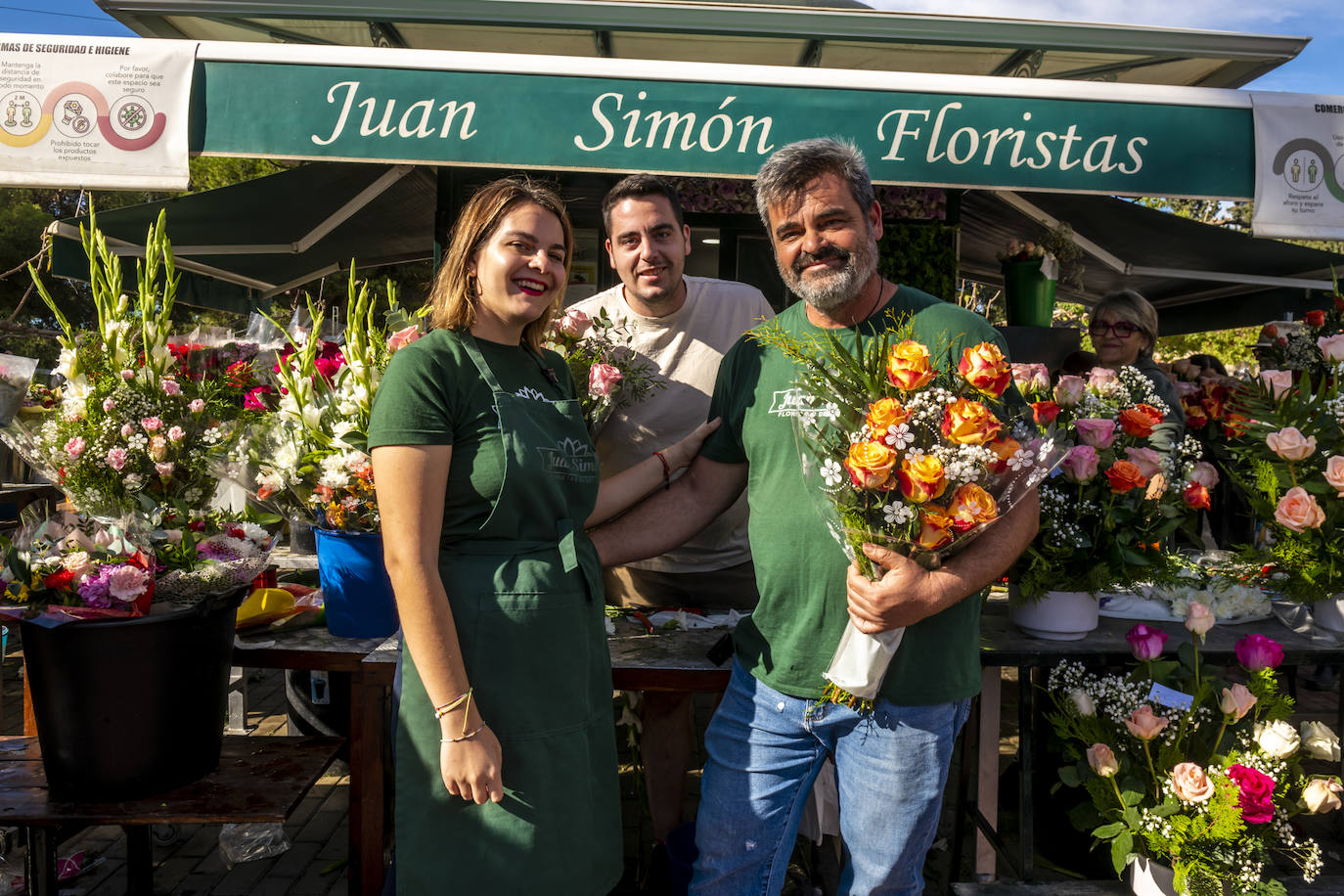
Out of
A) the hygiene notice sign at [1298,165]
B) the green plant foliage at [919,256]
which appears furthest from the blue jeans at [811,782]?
the green plant foliage at [919,256]

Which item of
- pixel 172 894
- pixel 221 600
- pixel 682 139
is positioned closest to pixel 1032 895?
pixel 221 600

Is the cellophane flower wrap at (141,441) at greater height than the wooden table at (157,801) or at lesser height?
greater

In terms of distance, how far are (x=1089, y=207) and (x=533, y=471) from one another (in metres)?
5.06

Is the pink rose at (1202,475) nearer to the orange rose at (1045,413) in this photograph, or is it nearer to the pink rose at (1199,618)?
the pink rose at (1199,618)

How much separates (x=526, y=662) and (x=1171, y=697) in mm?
1657

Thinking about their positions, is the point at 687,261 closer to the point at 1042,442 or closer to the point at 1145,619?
the point at 1145,619

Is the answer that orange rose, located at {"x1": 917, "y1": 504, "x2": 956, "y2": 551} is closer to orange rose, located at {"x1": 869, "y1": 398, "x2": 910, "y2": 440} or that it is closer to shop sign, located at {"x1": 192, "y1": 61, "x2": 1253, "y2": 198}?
orange rose, located at {"x1": 869, "y1": 398, "x2": 910, "y2": 440}

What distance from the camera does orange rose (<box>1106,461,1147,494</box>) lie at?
2264mm

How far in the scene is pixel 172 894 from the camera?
8.89ft

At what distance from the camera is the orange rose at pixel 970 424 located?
1.46 metres

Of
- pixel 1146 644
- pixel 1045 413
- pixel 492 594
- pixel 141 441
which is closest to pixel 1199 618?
pixel 1146 644

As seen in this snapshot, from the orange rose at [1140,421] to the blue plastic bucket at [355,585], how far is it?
2.06 m

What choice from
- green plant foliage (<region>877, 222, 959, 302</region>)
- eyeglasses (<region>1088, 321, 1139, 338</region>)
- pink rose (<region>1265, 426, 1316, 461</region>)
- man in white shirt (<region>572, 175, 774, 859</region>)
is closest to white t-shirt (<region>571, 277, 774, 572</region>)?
man in white shirt (<region>572, 175, 774, 859</region>)

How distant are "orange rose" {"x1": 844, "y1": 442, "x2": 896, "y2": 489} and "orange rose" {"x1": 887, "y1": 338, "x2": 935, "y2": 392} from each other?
0.12m
